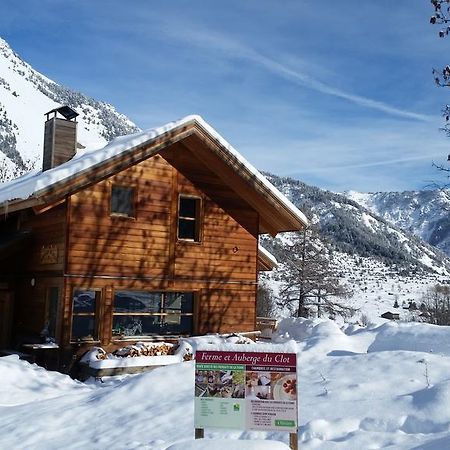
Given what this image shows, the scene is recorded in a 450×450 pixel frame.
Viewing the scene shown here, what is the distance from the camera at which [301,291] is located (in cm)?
3569

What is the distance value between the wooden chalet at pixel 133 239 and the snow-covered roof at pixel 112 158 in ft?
0.11

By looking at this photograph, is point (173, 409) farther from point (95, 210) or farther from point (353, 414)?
point (95, 210)

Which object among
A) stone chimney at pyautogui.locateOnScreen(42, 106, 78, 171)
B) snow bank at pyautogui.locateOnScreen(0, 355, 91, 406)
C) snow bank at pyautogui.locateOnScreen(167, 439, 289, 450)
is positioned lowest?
snow bank at pyautogui.locateOnScreen(0, 355, 91, 406)

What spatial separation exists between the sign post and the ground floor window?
408 inches

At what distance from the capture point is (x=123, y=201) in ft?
55.9

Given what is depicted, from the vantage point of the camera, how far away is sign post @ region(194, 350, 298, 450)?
21.6 feet

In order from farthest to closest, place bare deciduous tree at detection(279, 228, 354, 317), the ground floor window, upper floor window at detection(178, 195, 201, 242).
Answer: bare deciduous tree at detection(279, 228, 354, 317)
upper floor window at detection(178, 195, 201, 242)
the ground floor window

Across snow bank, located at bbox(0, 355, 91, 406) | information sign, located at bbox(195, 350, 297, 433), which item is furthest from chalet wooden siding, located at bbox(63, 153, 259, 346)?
information sign, located at bbox(195, 350, 297, 433)

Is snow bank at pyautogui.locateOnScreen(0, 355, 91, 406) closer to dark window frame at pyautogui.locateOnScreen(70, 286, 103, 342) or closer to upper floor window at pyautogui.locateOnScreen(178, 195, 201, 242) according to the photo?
dark window frame at pyautogui.locateOnScreen(70, 286, 103, 342)

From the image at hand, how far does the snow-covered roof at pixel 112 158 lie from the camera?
14.6 meters

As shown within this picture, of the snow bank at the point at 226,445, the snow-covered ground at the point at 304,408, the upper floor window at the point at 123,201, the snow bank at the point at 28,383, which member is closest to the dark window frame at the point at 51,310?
the snow bank at the point at 28,383

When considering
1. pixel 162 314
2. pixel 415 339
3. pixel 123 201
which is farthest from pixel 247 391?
pixel 162 314

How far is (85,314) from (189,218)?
14.4 feet

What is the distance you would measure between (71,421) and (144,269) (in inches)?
314
